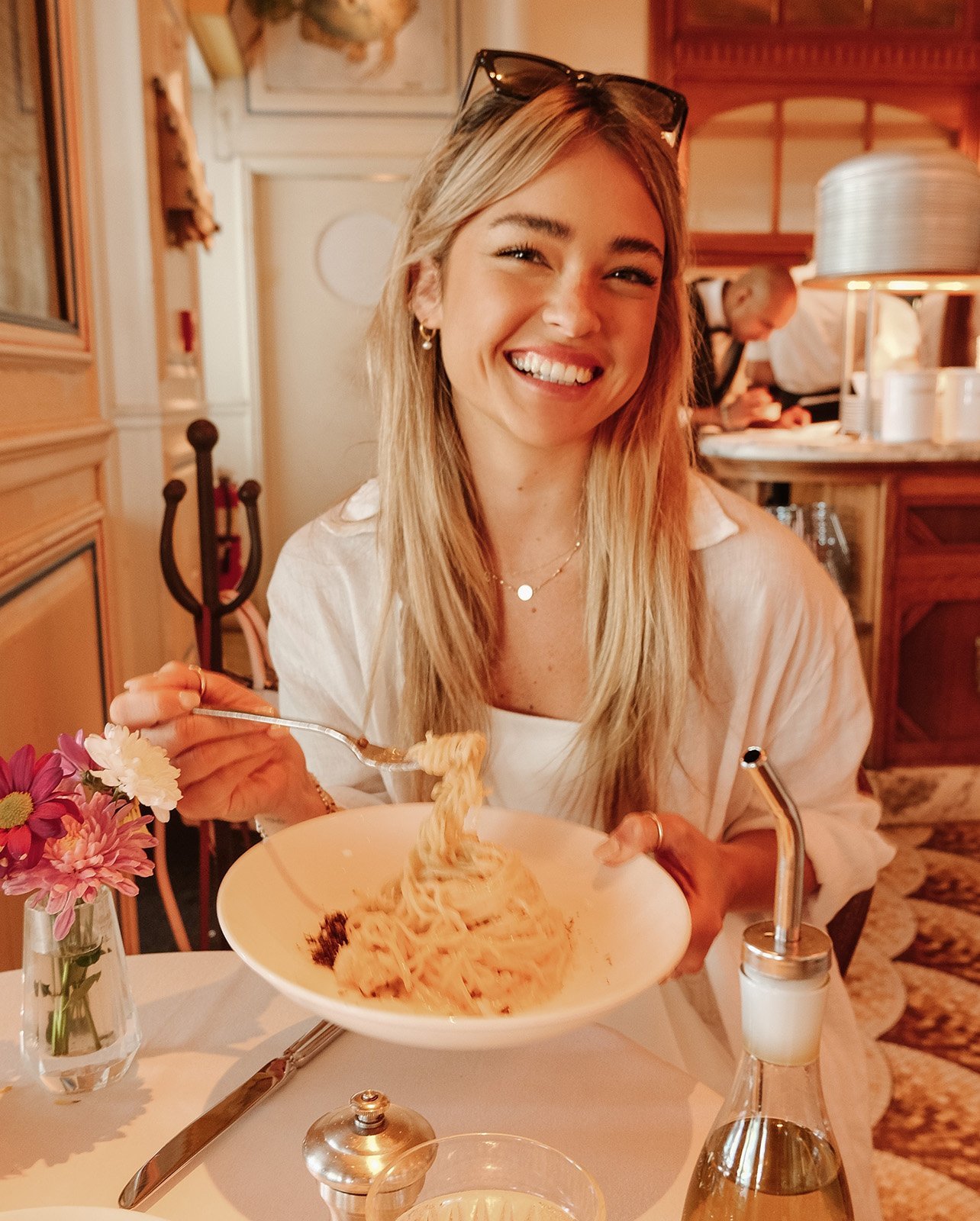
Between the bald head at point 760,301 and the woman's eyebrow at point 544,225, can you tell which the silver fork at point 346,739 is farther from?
the bald head at point 760,301

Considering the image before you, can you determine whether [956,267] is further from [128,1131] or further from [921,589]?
[128,1131]

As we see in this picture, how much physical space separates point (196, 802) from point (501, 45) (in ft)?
17.6

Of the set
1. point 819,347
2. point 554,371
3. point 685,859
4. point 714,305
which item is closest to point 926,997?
point 685,859

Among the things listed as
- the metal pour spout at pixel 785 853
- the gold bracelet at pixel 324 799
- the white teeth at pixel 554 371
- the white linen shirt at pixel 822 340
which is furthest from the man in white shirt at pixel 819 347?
the metal pour spout at pixel 785 853

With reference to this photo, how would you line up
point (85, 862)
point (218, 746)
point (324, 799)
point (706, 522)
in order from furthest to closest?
point (706, 522)
point (324, 799)
point (218, 746)
point (85, 862)

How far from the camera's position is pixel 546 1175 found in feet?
1.99

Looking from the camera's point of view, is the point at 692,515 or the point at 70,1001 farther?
the point at 692,515

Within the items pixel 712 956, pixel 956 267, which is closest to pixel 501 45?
pixel 956 267

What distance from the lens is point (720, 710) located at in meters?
1.43

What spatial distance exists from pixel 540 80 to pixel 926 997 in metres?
2.24

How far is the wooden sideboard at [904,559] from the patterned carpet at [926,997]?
6.5 inches

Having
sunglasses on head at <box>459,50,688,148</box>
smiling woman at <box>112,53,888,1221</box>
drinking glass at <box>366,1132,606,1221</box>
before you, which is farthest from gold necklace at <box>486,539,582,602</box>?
drinking glass at <box>366,1132,606,1221</box>

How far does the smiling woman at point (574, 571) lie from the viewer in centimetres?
127

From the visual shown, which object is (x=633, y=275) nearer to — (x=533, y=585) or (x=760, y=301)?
(x=533, y=585)
